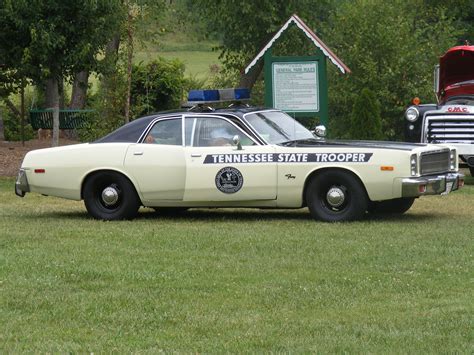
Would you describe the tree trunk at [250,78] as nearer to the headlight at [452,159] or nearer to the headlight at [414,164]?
the headlight at [452,159]

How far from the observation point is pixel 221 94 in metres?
14.6

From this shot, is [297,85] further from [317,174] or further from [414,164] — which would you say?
[414,164]

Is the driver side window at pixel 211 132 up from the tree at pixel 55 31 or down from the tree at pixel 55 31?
down

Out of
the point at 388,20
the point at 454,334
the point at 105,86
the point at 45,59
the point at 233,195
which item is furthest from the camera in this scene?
the point at 388,20

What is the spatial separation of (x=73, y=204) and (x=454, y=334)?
9593 mm

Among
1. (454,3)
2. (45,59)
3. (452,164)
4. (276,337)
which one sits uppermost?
(454,3)

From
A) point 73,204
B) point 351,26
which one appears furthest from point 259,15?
point 73,204

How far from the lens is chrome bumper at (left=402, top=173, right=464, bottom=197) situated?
12.7m

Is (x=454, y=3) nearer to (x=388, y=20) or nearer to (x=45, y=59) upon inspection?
(x=388, y=20)

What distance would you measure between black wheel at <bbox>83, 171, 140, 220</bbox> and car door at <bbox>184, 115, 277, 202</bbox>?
0.70m

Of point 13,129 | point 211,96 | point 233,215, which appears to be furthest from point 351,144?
point 13,129

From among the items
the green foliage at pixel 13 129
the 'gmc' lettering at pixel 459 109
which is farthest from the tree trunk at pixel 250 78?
the 'gmc' lettering at pixel 459 109

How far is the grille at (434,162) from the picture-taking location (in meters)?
13.1

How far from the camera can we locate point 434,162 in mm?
13383
